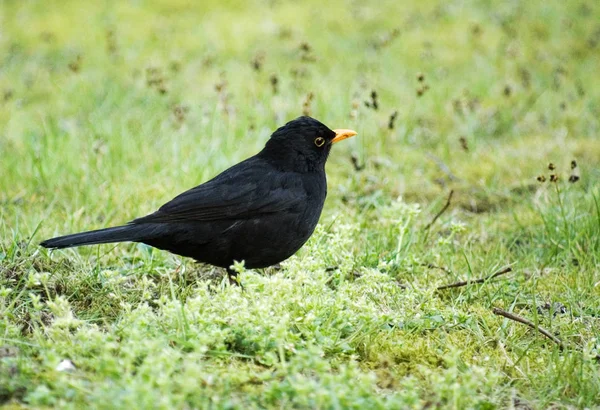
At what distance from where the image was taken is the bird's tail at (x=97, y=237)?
4.00m

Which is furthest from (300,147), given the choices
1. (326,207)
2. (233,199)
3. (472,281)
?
(472,281)

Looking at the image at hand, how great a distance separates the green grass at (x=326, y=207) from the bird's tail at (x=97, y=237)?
25 centimetres

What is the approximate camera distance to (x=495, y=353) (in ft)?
12.6

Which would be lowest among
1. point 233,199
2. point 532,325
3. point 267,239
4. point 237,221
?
point 532,325

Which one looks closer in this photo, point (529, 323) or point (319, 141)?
point (529, 323)

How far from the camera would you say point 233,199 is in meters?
4.61

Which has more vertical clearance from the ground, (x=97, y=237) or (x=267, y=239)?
(x=97, y=237)

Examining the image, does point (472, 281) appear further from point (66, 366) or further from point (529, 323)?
point (66, 366)

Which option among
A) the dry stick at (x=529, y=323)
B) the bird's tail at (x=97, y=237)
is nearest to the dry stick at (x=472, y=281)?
the dry stick at (x=529, y=323)

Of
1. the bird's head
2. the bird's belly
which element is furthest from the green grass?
the bird's head

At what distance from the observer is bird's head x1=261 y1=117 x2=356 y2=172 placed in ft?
16.5

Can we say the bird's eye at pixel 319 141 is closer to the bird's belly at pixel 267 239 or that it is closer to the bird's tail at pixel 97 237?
the bird's belly at pixel 267 239

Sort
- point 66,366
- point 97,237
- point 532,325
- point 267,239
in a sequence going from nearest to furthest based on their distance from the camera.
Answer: point 66,366
point 532,325
point 97,237
point 267,239

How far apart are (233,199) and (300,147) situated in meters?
0.71
